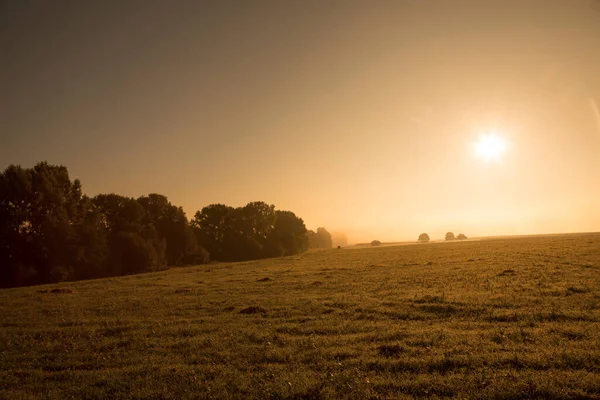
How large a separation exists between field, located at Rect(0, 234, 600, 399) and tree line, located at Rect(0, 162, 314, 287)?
1139 inches

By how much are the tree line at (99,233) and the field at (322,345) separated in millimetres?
28932

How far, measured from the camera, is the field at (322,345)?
954 cm

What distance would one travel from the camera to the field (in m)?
9.54

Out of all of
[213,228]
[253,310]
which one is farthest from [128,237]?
[253,310]

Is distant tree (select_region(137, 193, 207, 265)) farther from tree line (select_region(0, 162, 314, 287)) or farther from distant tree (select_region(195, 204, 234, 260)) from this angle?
distant tree (select_region(195, 204, 234, 260))

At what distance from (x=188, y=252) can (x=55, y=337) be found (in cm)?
6567

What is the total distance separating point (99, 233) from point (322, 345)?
57762mm

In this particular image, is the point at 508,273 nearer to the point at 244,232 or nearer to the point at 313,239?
the point at 244,232

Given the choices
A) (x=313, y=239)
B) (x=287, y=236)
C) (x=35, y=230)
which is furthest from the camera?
(x=313, y=239)

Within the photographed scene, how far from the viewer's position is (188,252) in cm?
8044

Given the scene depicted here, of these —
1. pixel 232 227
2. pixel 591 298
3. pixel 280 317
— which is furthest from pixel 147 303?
pixel 232 227

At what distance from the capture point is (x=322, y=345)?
43.9 feet

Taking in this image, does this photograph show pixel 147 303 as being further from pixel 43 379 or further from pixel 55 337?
pixel 43 379

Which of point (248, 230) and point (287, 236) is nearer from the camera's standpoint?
point (248, 230)
